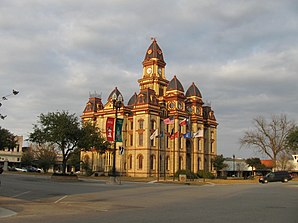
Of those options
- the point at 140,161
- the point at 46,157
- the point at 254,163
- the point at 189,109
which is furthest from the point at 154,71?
the point at 254,163

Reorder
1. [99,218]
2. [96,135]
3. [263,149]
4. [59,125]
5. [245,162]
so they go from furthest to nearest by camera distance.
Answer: [245,162], [263,149], [96,135], [59,125], [99,218]

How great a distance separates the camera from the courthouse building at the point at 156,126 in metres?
70.0

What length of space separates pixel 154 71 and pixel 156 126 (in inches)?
616

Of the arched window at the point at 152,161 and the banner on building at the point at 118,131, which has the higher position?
the banner on building at the point at 118,131

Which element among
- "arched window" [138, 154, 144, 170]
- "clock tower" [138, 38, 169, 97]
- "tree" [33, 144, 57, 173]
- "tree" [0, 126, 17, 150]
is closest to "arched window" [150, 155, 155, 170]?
"arched window" [138, 154, 144, 170]

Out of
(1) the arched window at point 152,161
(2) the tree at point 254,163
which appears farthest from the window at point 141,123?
(2) the tree at point 254,163

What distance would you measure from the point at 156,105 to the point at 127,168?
14.2 m

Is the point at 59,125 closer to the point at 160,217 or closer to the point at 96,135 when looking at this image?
the point at 96,135

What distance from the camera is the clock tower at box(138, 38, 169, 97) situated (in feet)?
262

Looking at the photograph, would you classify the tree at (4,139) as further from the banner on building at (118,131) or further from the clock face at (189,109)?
the clock face at (189,109)

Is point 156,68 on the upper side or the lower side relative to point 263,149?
upper

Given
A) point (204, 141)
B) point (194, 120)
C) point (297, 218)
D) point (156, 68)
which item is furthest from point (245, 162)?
point (297, 218)

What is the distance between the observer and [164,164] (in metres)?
70.4

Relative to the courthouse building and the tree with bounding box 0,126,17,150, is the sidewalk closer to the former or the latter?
the tree with bounding box 0,126,17,150
